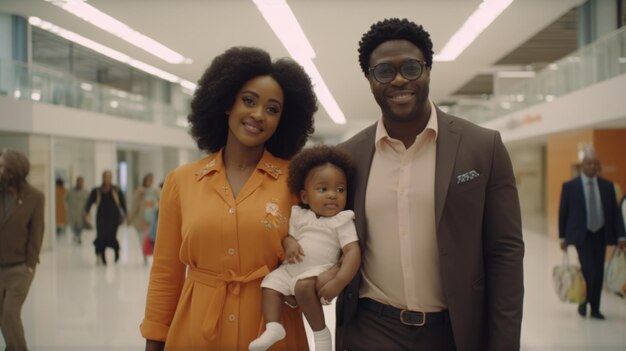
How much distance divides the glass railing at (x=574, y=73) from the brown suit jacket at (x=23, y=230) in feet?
34.7

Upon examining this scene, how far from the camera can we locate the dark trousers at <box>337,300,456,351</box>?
2281mm

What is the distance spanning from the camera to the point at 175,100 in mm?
27266

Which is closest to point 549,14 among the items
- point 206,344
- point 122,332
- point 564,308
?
point 564,308

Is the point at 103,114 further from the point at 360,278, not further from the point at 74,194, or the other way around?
the point at 360,278

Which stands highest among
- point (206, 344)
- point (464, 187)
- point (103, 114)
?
point (103, 114)

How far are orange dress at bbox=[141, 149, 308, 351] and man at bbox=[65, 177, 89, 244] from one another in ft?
46.4

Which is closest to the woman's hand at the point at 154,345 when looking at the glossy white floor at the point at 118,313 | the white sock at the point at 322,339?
the white sock at the point at 322,339

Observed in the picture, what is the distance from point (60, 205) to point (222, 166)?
1605 cm

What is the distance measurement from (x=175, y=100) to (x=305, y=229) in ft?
86.0

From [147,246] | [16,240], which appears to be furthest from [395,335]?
[147,246]

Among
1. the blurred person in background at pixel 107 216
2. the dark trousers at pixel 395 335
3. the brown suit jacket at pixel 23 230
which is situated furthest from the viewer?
the blurred person in background at pixel 107 216

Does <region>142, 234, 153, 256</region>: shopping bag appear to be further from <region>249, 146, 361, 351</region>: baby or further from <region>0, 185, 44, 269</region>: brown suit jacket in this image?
<region>249, 146, 361, 351</region>: baby

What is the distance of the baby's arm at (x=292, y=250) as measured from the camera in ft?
7.53

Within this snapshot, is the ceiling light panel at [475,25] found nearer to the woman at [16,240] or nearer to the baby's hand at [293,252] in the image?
the woman at [16,240]
